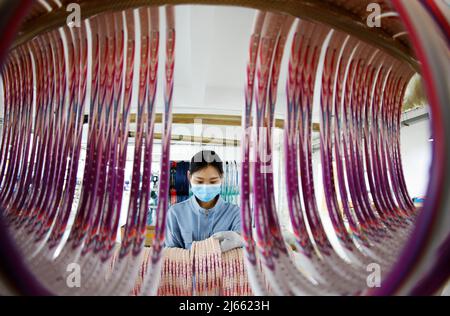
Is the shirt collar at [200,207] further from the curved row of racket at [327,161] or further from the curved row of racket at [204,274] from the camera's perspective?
the curved row of racket at [327,161]

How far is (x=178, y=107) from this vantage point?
391cm

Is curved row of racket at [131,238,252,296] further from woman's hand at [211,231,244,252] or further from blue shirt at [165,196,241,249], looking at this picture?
blue shirt at [165,196,241,249]

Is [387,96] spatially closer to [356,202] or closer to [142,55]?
[356,202]

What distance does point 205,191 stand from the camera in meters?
1.60

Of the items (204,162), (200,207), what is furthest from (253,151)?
(200,207)

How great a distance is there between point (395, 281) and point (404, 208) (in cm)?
45

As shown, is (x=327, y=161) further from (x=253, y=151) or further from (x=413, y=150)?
(x=413, y=150)

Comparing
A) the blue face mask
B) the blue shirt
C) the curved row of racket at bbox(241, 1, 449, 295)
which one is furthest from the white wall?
the curved row of racket at bbox(241, 1, 449, 295)

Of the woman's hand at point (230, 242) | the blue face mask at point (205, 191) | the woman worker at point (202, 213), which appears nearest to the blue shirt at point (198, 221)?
the woman worker at point (202, 213)

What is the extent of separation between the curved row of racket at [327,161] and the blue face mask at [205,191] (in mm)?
978

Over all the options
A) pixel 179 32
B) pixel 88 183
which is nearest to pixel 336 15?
pixel 88 183

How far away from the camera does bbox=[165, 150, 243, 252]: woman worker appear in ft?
5.18
